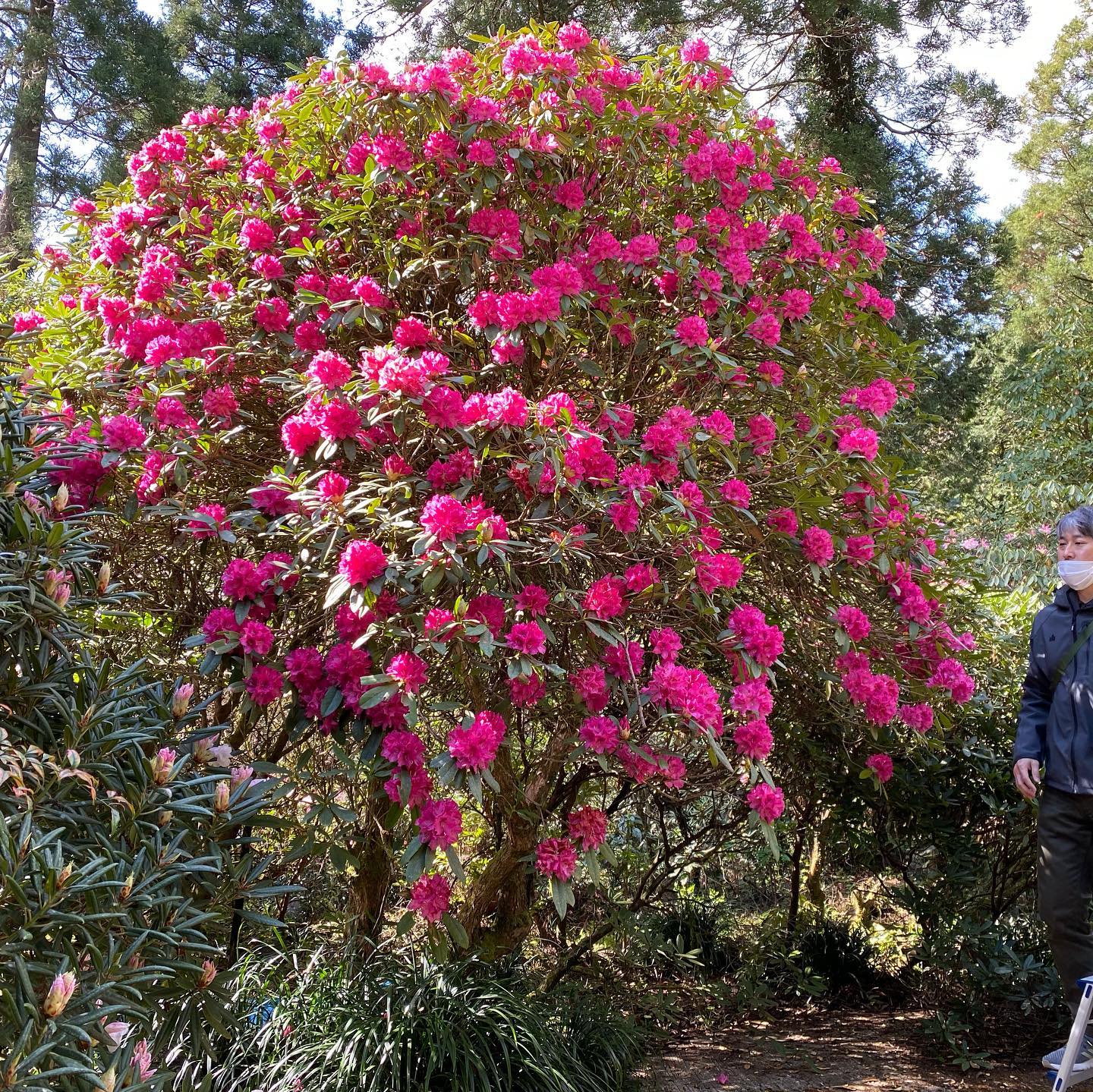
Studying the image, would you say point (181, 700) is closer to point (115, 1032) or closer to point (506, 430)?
point (115, 1032)

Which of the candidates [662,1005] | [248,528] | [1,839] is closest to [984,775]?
[662,1005]

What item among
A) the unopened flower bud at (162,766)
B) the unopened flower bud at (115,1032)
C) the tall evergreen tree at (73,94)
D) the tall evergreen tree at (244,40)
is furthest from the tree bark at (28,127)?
the unopened flower bud at (115,1032)

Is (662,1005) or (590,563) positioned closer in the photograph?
(590,563)

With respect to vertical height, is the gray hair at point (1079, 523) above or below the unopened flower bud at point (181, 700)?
above

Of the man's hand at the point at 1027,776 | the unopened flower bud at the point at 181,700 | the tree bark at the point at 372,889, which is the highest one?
the unopened flower bud at the point at 181,700

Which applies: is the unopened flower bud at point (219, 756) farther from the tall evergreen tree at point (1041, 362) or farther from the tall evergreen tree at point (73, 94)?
the tall evergreen tree at point (73, 94)

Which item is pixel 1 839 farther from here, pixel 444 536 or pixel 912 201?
pixel 912 201

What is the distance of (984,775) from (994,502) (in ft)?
23.3

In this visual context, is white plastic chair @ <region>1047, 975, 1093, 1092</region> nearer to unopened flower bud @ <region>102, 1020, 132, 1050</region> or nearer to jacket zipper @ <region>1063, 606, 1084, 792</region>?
jacket zipper @ <region>1063, 606, 1084, 792</region>

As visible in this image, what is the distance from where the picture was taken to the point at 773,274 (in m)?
2.94

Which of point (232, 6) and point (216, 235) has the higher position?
point (232, 6)

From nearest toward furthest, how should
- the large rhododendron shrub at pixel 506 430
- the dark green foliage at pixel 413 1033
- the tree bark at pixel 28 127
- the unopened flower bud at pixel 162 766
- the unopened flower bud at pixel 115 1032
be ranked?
the unopened flower bud at pixel 115 1032, the unopened flower bud at pixel 162 766, the large rhododendron shrub at pixel 506 430, the dark green foliage at pixel 413 1033, the tree bark at pixel 28 127

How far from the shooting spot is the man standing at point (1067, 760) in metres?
2.58

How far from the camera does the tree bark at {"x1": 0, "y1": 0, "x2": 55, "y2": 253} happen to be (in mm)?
8742
